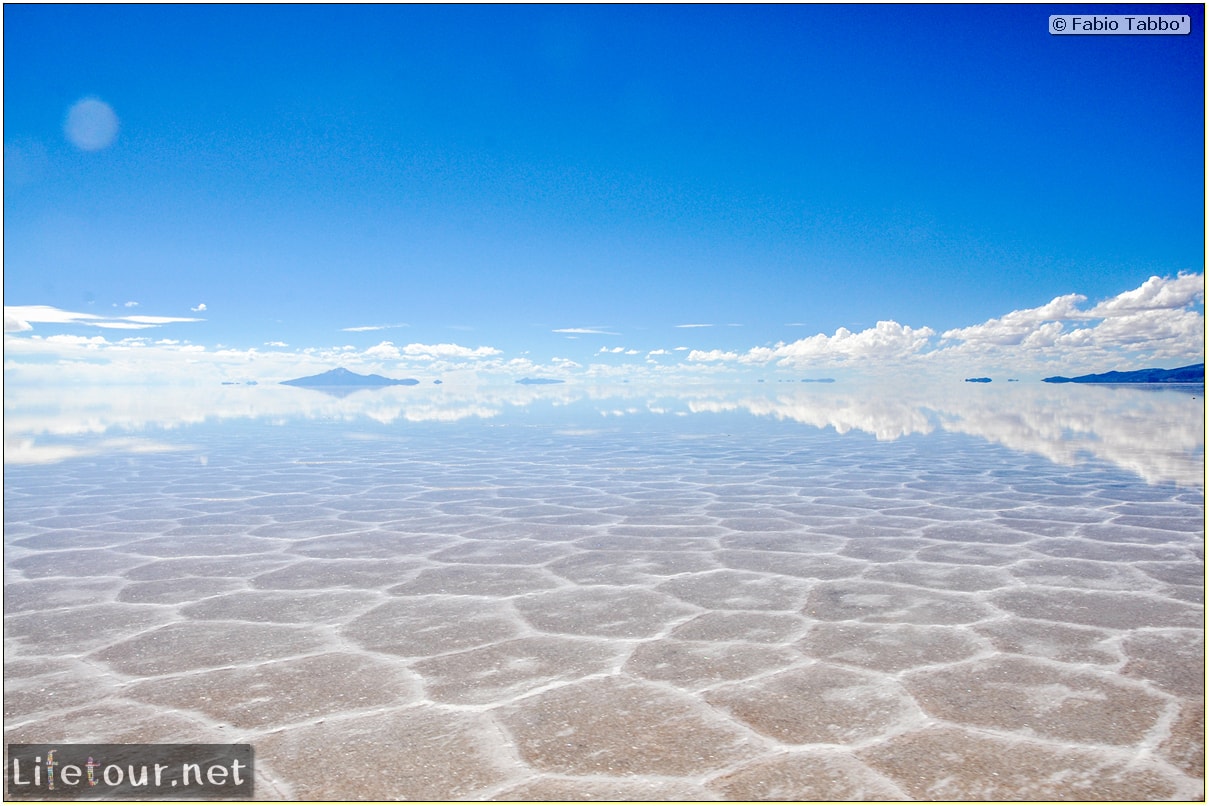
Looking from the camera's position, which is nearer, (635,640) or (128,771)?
(128,771)

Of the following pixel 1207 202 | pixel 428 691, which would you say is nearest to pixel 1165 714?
pixel 1207 202

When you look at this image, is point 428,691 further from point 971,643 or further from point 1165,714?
point 1165,714

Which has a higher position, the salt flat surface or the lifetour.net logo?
the salt flat surface

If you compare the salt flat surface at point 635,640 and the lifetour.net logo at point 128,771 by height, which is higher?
the salt flat surface at point 635,640

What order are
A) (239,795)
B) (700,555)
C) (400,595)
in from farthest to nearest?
(700,555) < (400,595) < (239,795)
